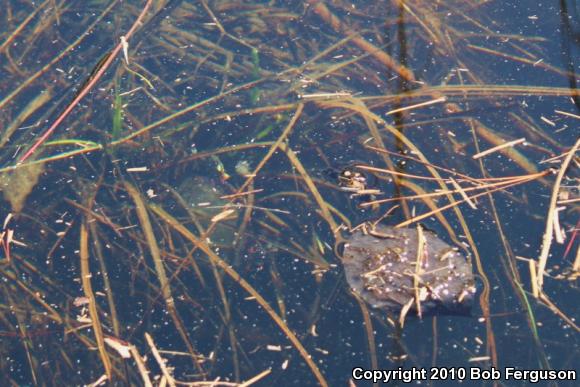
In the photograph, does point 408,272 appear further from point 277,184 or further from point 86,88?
point 86,88

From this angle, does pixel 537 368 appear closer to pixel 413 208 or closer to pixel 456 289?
pixel 456 289

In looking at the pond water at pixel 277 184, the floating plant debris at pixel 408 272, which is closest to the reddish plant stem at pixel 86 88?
the pond water at pixel 277 184

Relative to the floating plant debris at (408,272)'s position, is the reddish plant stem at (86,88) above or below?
above

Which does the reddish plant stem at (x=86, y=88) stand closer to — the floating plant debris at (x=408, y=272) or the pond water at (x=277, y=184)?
the pond water at (x=277, y=184)

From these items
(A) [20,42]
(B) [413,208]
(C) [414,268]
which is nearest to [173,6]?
(A) [20,42]

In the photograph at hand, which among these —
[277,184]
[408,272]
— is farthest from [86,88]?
[408,272]
